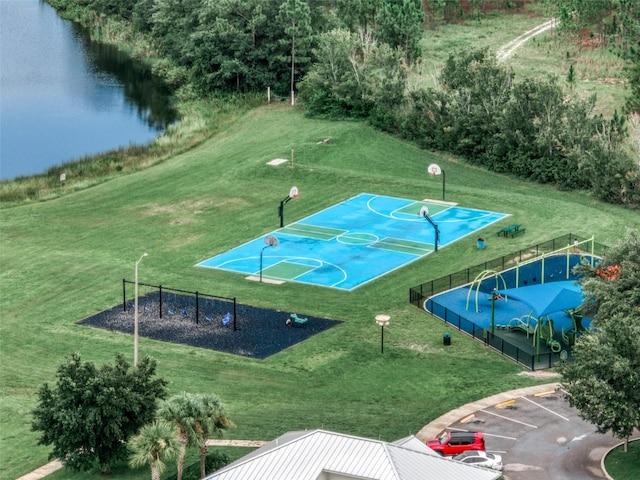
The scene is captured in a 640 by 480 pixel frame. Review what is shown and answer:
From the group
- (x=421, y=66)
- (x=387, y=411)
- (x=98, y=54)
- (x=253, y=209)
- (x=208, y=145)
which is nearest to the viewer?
(x=387, y=411)

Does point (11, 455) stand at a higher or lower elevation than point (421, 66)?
lower

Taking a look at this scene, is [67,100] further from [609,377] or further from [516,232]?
[609,377]

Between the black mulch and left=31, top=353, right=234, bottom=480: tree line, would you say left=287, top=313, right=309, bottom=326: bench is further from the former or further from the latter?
left=31, top=353, right=234, bottom=480: tree line

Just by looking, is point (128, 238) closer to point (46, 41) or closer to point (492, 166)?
point (492, 166)

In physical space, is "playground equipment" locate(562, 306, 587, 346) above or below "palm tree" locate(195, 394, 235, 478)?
below

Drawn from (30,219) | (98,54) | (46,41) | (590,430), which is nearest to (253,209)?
(30,219)

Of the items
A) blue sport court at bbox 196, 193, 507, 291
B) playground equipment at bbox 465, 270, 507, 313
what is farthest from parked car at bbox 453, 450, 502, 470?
blue sport court at bbox 196, 193, 507, 291

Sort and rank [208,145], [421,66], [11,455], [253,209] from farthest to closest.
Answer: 1. [421,66]
2. [208,145]
3. [253,209]
4. [11,455]
